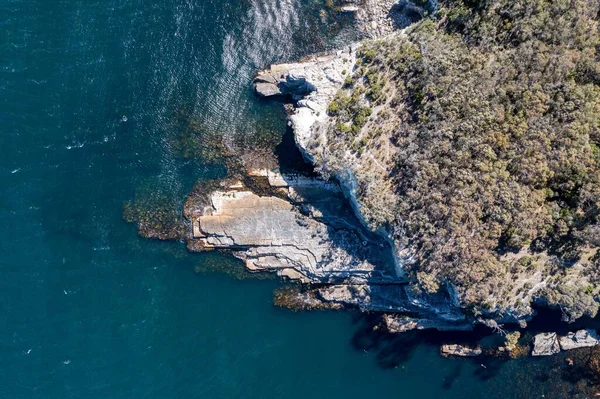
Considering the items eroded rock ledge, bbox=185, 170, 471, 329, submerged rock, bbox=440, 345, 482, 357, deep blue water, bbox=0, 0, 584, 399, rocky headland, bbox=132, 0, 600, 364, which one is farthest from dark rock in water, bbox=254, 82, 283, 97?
submerged rock, bbox=440, 345, 482, 357

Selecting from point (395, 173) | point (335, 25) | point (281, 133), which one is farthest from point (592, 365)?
point (335, 25)

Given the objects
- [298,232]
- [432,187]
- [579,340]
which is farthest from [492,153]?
[579,340]

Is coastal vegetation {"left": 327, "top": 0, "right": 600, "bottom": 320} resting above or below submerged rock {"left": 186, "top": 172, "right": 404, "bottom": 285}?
above

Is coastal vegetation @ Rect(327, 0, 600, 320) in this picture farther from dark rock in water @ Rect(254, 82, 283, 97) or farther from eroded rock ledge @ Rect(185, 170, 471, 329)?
dark rock in water @ Rect(254, 82, 283, 97)

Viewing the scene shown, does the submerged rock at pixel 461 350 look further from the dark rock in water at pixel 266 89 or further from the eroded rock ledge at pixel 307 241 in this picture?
the dark rock in water at pixel 266 89

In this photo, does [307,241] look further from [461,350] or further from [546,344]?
[546,344]

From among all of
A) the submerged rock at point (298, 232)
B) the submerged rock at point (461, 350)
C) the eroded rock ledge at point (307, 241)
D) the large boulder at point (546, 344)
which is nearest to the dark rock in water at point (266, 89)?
the eroded rock ledge at point (307, 241)
